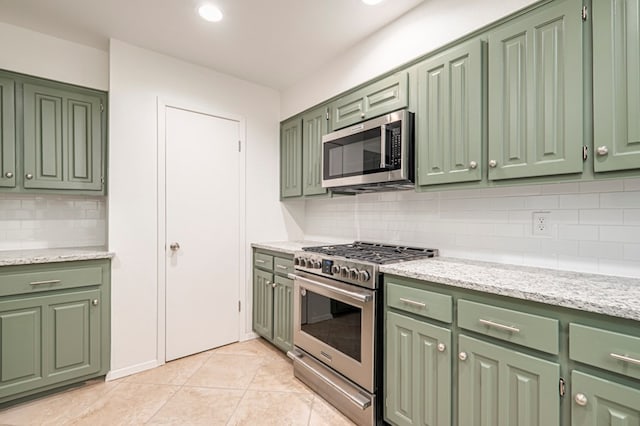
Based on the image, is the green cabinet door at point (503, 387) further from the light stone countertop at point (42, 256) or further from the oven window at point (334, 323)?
the light stone countertop at point (42, 256)

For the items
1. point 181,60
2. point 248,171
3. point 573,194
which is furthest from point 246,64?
point 573,194

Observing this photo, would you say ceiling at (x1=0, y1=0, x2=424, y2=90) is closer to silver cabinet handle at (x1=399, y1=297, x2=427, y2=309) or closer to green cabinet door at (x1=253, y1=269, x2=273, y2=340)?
silver cabinet handle at (x1=399, y1=297, x2=427, y2=309)

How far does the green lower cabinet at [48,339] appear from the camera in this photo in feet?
6.58

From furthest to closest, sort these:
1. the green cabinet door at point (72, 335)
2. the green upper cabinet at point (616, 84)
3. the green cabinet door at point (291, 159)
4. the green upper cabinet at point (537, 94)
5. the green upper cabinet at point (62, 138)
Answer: the green cabinet door at point (291, 159) < the green upper cabinet at point (62, 138) < the green cabinet door at point (72, 335) < the green upper cabinet at point (537, 94) < the green upper cabinet at point (616, 84)

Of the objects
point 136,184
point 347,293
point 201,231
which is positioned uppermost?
point 136,184

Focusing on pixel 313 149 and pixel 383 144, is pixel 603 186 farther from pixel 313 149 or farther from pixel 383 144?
pixel 313 149

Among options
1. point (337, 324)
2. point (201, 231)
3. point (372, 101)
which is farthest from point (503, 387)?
point (201, 231)

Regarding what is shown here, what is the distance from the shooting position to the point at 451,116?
5.86 feet

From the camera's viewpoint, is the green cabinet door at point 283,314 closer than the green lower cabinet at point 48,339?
No

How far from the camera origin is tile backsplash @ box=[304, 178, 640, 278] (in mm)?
1476

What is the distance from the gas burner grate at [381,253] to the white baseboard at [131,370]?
5.42ft

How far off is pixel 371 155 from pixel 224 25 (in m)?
1.45

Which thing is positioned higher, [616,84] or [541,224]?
[616,84]

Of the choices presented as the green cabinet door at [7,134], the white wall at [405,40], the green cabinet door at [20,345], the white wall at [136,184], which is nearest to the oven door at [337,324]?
the white wall at [136,184]
